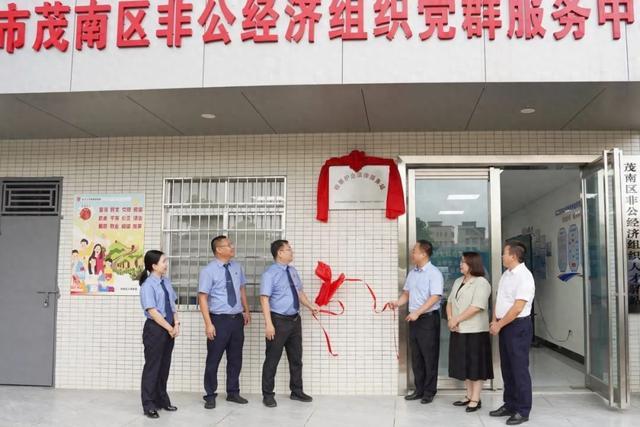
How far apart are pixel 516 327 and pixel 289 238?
2.21m

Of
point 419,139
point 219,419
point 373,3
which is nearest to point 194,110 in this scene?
point 373,3

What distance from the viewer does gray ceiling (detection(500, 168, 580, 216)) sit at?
739 centimetres

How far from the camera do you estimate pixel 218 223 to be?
5.73 meters

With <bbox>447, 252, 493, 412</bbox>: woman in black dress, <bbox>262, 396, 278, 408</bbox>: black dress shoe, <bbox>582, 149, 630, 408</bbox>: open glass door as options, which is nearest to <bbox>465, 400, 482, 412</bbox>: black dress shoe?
<bbox>447, 252, 493, 412</bbox>: woman in black dress

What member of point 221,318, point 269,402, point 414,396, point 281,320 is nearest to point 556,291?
point 414,396

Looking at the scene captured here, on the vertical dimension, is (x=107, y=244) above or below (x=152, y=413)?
above

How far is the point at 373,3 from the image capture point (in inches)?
170

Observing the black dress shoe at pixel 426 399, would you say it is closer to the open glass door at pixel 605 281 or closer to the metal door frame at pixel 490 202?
the metal door frame at pixel 490 202

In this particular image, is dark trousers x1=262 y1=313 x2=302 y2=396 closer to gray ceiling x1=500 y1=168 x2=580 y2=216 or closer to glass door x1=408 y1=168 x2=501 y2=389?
glass door x1=408 y1=168 x2=501 y2=389

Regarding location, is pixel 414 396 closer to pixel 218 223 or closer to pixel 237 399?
pixel 237 399

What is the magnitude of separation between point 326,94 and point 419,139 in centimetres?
143

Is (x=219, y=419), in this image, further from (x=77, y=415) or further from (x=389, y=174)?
(x=389, y=174)

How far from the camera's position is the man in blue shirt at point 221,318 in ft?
16.3

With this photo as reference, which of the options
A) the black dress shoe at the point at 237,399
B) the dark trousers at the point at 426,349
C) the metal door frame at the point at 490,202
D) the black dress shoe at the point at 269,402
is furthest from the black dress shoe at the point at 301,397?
the dark trousers at the point at 426,349
